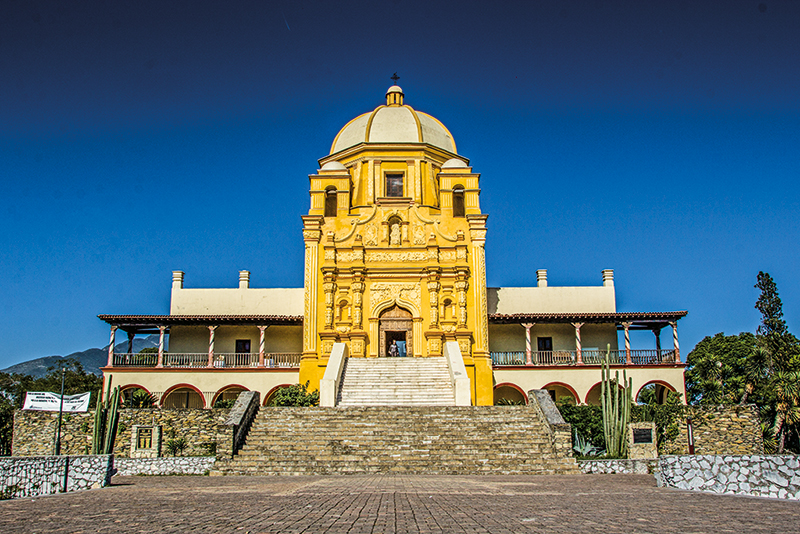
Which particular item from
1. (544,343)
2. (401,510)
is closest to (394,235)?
(544,343)

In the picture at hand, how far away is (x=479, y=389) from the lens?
86.3ft

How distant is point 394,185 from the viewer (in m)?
30.6

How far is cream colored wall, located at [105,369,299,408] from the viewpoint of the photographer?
29.0 meters

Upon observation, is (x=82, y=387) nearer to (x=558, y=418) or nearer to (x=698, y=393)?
(x=558, y=418)

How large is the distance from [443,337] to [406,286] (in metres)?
2.66

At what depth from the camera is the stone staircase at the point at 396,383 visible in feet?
74.6

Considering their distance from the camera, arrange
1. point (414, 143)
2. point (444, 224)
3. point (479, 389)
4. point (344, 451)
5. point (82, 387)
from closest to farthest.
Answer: point (344, 451) → point (479, 389) → point (444, 224) → point (414, 143) → point (82, 387)

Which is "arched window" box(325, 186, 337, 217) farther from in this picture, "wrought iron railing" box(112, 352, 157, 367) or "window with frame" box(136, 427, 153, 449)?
"window with frame" box(136, 427, 153, 449)

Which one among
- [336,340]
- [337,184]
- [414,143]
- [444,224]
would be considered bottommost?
[336,340]

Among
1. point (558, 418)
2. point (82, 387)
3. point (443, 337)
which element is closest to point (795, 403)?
point (558, 418)

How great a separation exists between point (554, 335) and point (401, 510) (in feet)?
79.3

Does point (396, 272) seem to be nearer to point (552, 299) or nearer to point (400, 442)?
point (552, 299)

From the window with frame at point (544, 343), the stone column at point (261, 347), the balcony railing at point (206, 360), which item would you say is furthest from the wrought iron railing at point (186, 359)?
the window with frame at point (544, 343)

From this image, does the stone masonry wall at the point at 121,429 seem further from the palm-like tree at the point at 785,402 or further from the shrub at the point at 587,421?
the palm-like tree at the point at 785,402
